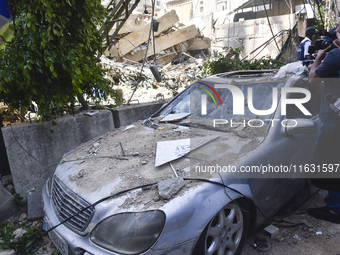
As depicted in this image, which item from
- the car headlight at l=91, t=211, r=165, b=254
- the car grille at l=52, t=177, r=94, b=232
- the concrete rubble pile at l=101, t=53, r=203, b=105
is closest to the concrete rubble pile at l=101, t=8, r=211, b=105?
the concrete rubble pile at l=101, t=53, r=203, b=105

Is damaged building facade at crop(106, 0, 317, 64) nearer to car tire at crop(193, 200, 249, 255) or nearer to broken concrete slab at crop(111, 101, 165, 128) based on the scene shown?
Result: broken concrete slab at crop(111, 101, 165, 128)

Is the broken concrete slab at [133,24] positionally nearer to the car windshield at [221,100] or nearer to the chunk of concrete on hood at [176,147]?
the car windshield at [221,100]

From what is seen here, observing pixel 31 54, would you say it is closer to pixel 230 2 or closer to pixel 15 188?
pixel 15 188

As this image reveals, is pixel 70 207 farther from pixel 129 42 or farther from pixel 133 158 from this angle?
pixel 129 42

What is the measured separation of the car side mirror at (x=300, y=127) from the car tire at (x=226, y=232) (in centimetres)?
86

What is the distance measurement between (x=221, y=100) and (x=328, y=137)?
3.83 ft

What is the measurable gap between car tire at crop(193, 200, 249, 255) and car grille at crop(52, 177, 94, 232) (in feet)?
2.73

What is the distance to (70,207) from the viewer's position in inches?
84.7

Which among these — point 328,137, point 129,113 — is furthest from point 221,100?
point 129,113

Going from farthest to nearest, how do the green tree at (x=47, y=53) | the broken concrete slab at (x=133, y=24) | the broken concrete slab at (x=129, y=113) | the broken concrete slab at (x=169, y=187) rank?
the broken concrete slab at (x=133, y=24) < the broken concrete slab at (x=129, y=113) < the green tree at (x=47, y=53) < the broken concrete slab at (x=169, y=187)

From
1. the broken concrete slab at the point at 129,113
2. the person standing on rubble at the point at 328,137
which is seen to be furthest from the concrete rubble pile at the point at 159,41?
the person standing on rubble at the point at 328,137

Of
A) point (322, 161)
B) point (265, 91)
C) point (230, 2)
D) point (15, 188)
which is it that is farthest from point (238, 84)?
point (230, 2)

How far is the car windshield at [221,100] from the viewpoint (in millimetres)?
2816

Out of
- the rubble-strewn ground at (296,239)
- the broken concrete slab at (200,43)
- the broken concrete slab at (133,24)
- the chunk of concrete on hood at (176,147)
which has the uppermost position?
the broken concrete slab at (133,24)
